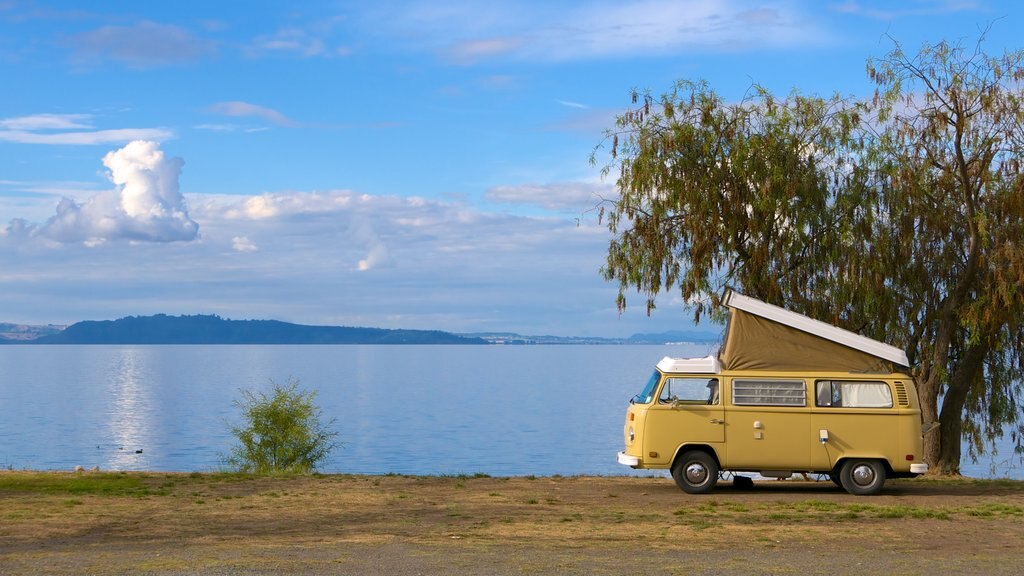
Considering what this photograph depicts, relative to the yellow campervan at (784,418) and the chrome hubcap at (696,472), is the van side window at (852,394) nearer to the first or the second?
the yellow campervan at (784,418)

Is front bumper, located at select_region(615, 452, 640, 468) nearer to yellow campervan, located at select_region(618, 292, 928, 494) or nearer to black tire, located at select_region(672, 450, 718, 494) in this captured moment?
yellow campervan, located at select_region(618, 292, 928, 494)

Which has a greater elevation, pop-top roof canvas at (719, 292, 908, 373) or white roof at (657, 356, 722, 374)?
pop-top roof canvas at (719, 292, 908, 373)

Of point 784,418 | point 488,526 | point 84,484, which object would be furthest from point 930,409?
point 84,484

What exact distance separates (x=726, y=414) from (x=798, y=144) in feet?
29.4

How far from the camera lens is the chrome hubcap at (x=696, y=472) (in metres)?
19.2

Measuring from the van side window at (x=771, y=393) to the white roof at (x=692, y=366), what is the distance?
0.48 meters

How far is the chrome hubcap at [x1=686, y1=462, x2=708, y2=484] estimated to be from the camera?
19188mm

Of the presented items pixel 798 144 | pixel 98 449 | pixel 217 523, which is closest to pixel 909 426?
pixel 798 144

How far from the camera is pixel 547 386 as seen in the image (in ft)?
523

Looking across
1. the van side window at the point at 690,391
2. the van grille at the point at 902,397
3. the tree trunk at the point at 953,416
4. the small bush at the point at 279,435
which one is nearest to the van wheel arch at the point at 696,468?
the van side window at the point at 690,391

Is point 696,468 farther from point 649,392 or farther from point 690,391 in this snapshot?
point 649,392

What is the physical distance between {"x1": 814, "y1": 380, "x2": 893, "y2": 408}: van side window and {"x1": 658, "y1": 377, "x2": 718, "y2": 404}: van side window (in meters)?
1.76

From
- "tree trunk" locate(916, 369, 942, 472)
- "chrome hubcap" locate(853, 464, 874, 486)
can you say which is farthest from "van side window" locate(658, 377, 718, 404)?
"tree trunk" locate(916, 369, 942, 472)

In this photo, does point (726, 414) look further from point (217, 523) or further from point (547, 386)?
point (547, 386)
